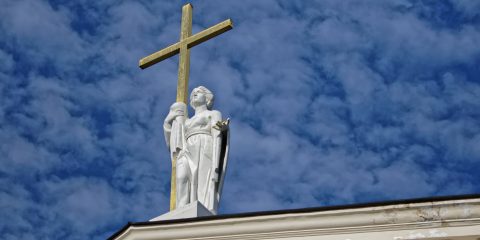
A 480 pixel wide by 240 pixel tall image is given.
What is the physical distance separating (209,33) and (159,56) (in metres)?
1.31

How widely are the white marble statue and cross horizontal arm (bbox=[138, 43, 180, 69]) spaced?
63.4 inches

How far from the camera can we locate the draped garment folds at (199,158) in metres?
21.5

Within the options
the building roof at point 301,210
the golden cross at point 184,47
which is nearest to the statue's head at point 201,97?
the golden cross at point 184,47

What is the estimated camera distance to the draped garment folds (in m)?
21.5

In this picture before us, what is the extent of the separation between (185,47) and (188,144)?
8.70 ft

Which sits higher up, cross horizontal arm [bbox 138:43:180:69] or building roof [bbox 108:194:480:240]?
cross horizontal arm [bbox 138:43:180:69]

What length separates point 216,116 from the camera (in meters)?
22.3

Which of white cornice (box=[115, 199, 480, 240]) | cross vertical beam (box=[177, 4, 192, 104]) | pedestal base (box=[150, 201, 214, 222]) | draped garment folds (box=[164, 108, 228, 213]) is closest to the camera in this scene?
white cornice (box=[115, 199, 480, 240])

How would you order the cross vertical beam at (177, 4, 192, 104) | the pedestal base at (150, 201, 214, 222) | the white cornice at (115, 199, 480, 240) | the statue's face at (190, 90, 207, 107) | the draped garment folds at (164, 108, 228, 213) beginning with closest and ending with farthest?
1. the white cornice at (115, 199, 480, 240)
2. the pedestal base at (150, 201, 214, 222)
3. the draped garment folds at (164, 108, 228, 213)
4. the statue's face at (190, 90, 207, 107)
5. the cross vertical beam at (177, 4, 192, 104)

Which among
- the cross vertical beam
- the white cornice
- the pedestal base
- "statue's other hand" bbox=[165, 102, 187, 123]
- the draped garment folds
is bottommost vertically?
the white cornice

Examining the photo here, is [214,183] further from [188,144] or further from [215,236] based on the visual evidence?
[215,236]

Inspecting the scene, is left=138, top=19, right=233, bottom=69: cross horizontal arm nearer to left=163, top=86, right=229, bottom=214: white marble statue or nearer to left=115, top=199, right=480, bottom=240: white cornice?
left=163, top=86, right=229, bottom=214: white marble statue

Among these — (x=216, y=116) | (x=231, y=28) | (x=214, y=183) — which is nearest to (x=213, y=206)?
(x=214, y=183)

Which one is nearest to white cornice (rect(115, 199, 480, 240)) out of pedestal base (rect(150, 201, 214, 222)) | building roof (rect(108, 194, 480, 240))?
building roof (rect(108, 194, 480, 240))
